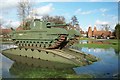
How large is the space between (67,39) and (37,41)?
3036mm

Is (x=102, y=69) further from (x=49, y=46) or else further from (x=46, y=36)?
(x=46, y=36)

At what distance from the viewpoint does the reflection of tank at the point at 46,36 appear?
2111 cm

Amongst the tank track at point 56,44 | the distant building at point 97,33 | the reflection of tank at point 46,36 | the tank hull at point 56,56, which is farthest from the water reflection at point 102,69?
the distant building at point 97,33

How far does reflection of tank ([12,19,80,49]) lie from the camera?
21109 mm

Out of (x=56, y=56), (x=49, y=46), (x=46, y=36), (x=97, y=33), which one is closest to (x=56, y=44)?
(x=49, y=46)

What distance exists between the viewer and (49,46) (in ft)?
71.7

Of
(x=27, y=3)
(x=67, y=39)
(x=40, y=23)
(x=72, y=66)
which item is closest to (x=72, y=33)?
(x=67, y=39)

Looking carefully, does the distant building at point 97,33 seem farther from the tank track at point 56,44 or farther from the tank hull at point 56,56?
the tank hull at point 56,56

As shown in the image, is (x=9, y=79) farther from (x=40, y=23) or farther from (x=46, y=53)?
(x=40, y=23)

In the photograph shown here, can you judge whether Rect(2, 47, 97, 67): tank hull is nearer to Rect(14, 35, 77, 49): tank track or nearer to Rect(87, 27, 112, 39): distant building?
Rect(14, 35, 77, 49): tank track

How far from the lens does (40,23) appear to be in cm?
2309

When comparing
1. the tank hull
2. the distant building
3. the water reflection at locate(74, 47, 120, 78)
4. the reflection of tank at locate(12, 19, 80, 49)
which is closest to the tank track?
the reflection of tank at locate(12, 19, 80, 49)

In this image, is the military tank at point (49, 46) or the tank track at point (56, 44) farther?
the tank track at point (56, 44)

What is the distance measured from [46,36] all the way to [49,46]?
3.27 ft
